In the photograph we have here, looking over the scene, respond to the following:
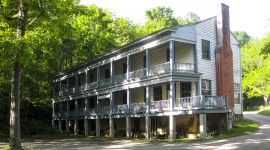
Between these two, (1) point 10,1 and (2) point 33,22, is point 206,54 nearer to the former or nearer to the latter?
(2) point 33,22

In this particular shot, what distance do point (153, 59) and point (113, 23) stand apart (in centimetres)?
3025

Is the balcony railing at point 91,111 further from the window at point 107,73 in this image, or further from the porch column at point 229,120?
the porch column at point 229,120

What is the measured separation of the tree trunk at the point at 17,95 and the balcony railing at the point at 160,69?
11.7 meters

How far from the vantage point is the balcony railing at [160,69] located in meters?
26.9

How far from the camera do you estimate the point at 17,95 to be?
783 inches

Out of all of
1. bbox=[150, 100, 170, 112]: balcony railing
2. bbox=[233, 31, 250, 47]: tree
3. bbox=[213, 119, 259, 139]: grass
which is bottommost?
bbox=[213, 119, 259, 139]: grass

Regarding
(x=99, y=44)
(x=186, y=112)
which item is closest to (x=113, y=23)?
(x=99, y=44)

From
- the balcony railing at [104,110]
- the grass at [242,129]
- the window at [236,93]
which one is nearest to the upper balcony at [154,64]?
the balcony railing at [104,110]

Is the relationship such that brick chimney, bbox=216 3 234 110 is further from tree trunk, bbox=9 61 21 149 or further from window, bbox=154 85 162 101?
tree trunk, bbox=9 61 21 149

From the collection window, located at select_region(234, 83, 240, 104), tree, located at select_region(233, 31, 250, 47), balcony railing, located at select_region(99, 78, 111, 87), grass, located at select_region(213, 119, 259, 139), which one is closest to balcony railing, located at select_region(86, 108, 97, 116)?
balcony railing, located at select_region(99, 78, 111, 87)

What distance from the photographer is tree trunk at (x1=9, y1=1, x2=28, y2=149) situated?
19438 mm

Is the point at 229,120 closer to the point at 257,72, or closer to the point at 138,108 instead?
the point at 138,108

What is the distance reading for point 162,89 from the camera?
31109 millimetres

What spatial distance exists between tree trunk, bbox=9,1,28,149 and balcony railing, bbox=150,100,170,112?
1178 cm
